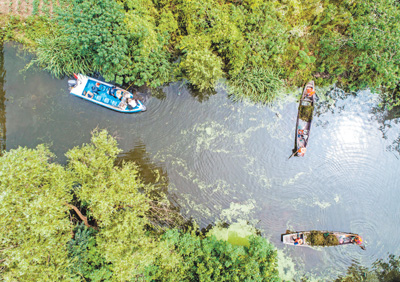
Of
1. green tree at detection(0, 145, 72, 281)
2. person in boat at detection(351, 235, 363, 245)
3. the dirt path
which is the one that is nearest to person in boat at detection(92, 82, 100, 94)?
the dirt path

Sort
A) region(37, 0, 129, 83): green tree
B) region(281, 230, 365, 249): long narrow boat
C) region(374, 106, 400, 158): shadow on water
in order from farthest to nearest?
region(374, 106, 400, 158): shadow on water < region(281, 230, 365, 249): long narrow boat < region(37, 0, 129, 83): green tree

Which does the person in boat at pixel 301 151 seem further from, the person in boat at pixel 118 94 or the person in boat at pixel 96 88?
the person in boat at pixel 96 88

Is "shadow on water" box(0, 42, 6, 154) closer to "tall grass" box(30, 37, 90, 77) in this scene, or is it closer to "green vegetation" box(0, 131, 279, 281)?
"tall grass" box(30, 37, 90, 77)

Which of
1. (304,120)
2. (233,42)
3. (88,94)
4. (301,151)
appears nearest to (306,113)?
(304,120)

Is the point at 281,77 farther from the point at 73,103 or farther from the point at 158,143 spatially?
the point at 73,103

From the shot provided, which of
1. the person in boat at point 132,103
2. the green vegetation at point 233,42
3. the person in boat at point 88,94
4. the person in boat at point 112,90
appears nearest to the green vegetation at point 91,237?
the person in boat at point 132,103
